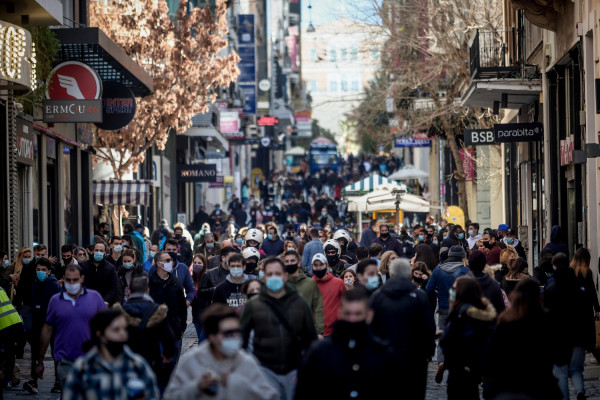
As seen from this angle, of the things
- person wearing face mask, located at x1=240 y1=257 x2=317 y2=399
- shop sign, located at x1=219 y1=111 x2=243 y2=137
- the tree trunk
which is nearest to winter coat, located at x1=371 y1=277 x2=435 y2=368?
person wearing face mask, located at x1=240 y1=257 x2=317 y2=399

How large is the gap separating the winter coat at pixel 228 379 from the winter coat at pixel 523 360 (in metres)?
2.35

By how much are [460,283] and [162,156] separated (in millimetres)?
35312

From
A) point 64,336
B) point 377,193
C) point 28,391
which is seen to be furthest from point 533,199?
point 64,336

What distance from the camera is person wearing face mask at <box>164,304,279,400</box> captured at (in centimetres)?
665

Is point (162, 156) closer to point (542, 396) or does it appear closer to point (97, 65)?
point (97, 65)

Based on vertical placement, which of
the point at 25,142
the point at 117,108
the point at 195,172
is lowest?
the point at 195,172

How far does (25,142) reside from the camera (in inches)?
911

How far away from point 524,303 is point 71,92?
1598 centimetres

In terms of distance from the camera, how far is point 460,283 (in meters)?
10.1

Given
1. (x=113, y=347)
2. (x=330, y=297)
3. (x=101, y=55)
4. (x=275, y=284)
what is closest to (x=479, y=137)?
(x=101, y=55)

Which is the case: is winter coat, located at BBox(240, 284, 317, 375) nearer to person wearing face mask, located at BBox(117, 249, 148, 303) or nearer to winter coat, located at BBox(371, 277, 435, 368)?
winter coat, located at BBox(371, 277, 435, 368)

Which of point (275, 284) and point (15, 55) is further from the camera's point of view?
point (15, 55)

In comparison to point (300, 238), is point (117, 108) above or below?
above

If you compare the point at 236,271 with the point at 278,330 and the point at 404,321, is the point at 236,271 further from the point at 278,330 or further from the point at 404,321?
the point at 278,330
